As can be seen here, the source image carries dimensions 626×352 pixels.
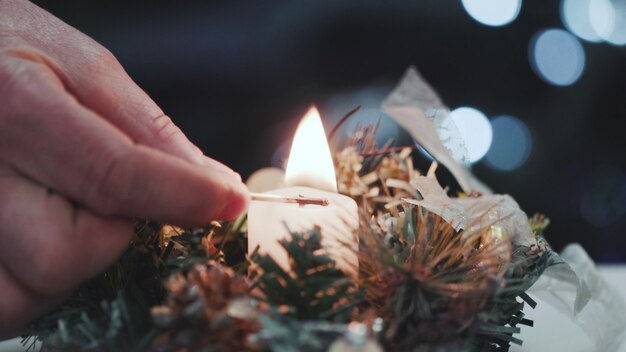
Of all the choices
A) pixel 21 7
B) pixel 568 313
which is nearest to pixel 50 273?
pixel 21 7

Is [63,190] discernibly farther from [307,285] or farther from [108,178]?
[307,285]

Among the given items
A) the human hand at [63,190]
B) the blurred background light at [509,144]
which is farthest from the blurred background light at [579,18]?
the human hand at [63,190]

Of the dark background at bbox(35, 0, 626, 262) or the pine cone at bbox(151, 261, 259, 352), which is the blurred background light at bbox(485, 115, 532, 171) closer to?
the dark background at bbox(35, 0, 626, 262)

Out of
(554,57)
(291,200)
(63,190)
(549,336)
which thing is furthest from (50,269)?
(554,57)

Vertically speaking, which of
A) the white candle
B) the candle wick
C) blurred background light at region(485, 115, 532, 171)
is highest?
the candle wick

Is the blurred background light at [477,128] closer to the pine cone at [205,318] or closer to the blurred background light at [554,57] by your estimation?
the blurred background light at [554,57]

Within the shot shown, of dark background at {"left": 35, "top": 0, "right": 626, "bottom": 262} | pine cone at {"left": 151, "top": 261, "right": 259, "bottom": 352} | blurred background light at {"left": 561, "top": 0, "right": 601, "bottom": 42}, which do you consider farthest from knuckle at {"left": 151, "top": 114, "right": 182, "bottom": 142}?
blurred background light at {"left": 561, "top": 0, "right": 601, "bottom": 42}
